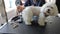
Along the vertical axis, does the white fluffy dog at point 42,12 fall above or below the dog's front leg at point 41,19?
above

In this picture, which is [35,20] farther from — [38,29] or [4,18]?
[4,18]

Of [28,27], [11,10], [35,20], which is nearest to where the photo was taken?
[28,27]

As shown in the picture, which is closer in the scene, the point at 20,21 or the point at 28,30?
the point at 28,30

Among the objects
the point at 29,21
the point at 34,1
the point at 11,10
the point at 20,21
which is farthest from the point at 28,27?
the point at 11,10

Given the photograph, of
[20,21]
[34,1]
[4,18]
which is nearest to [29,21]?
[20,21]

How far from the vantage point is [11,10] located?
71.2 inches

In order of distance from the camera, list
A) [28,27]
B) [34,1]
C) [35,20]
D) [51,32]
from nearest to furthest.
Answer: [51,32], [28,27], [35,20], [34,1]

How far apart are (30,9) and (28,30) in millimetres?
174

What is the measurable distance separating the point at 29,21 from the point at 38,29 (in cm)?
11

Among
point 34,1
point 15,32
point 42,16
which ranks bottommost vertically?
point 15,32

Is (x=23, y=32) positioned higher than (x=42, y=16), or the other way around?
(x=42, y=16)

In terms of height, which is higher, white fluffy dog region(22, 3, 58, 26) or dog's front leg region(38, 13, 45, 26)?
white fluffy dog region(22, 3, 58, 26)

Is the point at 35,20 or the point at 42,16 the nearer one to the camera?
the point at 42,16

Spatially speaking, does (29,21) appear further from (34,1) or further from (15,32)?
(34,1)
